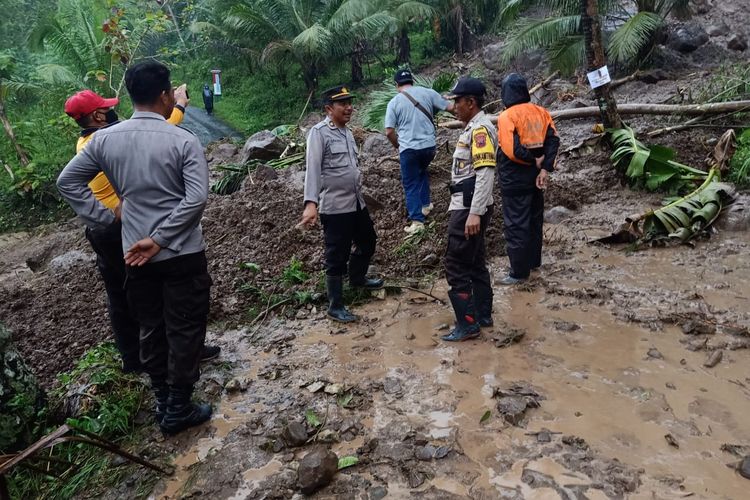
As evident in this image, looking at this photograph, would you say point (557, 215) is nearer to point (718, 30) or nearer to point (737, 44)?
point (737, 44)

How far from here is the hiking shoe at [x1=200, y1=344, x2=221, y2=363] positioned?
12.8ft

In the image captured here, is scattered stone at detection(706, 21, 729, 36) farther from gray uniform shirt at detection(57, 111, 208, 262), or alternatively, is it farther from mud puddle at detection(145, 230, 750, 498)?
gray uniform shirt at detection(57, 111, 208, 262)

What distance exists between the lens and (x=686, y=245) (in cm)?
483

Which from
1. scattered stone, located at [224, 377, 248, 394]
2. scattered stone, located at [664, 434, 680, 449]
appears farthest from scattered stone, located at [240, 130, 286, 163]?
scattered stone, located at [664, 434, 680, 449]

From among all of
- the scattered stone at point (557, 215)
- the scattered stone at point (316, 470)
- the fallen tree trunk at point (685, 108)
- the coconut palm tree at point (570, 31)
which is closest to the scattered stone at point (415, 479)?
the scattered stone at point (316, 470)

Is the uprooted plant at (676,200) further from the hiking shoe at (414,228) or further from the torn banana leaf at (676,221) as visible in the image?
the hiking shoe at (414,228)

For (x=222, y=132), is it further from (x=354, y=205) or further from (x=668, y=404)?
(x=668, y=404)

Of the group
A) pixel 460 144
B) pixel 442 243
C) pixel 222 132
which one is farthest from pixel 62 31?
pixel 460 144

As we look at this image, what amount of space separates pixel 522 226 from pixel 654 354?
1.44 meters

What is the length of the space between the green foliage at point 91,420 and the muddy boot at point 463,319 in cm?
214

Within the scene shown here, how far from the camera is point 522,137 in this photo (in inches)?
161

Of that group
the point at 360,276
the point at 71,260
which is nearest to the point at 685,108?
the point at 360,276

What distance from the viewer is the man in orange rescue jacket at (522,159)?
4098 millimetres

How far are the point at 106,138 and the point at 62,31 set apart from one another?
46.5 feet
